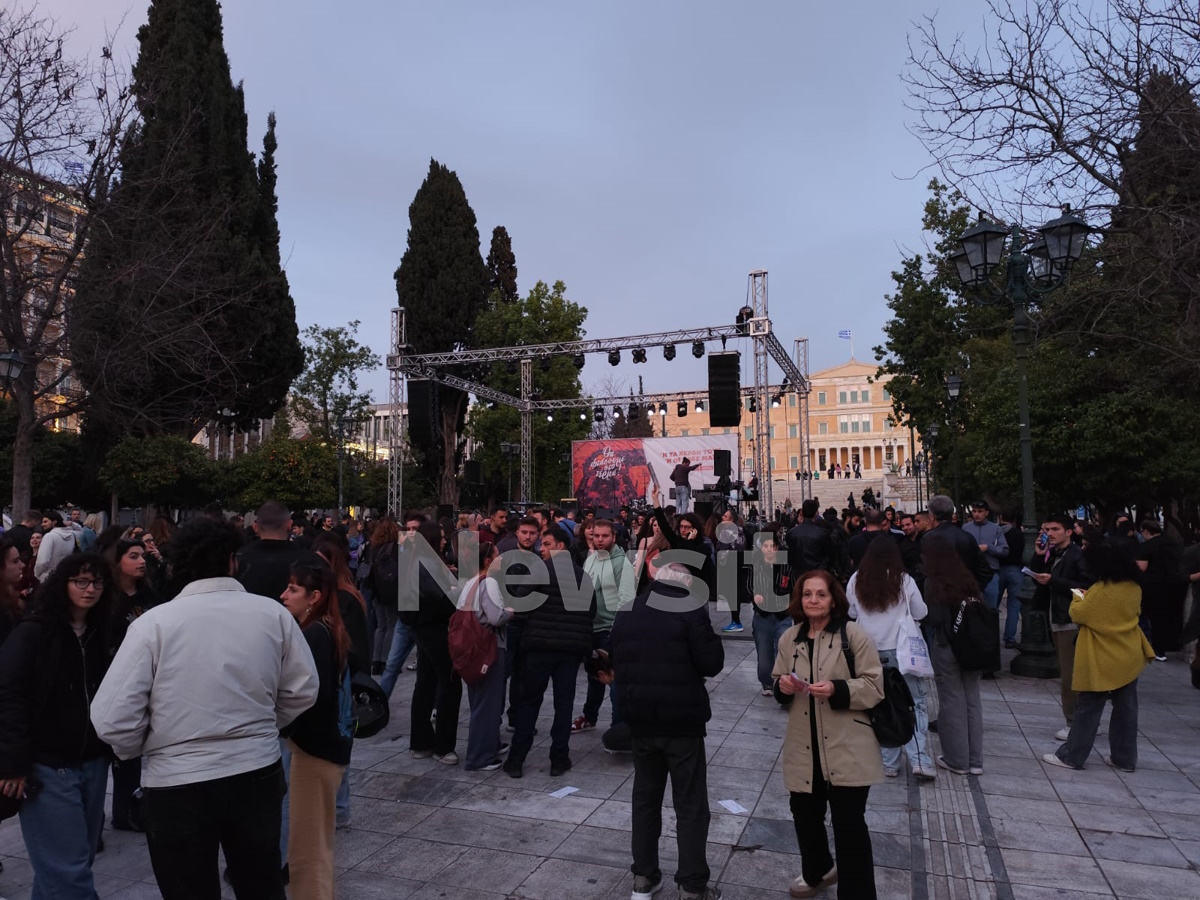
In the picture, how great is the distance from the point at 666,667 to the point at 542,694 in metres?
2.23

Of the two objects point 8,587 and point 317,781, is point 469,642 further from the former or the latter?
point 8,587

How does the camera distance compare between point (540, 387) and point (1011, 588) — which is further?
point (540, 387)

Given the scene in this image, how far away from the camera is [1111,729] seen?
233 inches

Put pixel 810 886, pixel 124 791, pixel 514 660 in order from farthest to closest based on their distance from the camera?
pixel 514 660 < pixel 124 791 < pixel 810 886

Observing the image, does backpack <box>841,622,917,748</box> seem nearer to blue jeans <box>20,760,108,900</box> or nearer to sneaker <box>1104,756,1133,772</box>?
blue jeans <box>20,760,108,900</box>

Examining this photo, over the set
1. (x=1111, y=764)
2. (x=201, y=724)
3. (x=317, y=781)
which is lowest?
(x=1111, y=764)

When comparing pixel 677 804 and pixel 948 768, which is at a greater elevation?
pixel 677 804

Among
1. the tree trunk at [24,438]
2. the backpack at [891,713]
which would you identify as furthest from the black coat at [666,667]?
the tree trunk at [24,438]

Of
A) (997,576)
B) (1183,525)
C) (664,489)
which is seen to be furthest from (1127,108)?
(664,489)

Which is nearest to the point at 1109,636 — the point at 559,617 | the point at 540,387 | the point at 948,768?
the point at 948,768

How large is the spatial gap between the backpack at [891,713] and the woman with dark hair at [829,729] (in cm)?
2

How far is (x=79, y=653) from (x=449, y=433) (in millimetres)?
38854

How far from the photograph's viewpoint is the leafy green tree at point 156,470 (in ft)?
78.9

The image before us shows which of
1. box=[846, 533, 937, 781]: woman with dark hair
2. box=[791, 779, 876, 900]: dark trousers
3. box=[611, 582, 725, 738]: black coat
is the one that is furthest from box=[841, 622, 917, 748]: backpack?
box=[846, 533, 937, 781]: woman with dark hair
